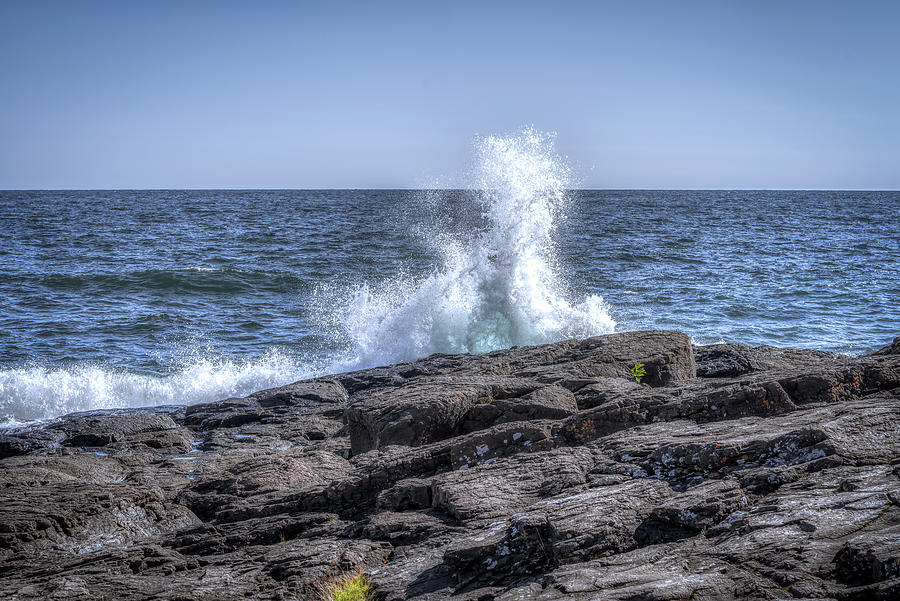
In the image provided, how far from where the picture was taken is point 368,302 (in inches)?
725

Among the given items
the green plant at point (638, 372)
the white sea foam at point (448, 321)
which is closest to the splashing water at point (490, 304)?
the white sea foam at point (448, 321)

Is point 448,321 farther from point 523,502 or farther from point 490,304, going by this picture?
point 523,502

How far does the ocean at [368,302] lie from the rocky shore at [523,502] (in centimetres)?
737

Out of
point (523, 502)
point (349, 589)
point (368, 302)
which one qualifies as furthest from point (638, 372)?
point (368, 302)

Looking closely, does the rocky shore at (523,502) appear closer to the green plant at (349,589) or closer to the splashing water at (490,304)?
the green plant at (349,589)

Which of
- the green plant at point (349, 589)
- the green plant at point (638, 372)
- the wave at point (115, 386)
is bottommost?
the wave at point (115, 386)

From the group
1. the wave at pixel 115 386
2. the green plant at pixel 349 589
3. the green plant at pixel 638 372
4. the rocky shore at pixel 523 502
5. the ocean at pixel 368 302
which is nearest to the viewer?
the rocky shore at pixel 523 502

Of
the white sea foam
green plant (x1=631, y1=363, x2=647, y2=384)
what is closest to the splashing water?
the white sea foam

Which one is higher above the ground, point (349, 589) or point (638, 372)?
point (638, 372)

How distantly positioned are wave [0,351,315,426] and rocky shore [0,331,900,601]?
18.9ft

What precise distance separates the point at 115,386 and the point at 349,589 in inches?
473

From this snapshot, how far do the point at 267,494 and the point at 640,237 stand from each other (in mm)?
36173

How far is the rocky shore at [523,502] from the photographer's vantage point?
3500mm

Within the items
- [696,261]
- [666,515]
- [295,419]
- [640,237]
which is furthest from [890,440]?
[640,237]
